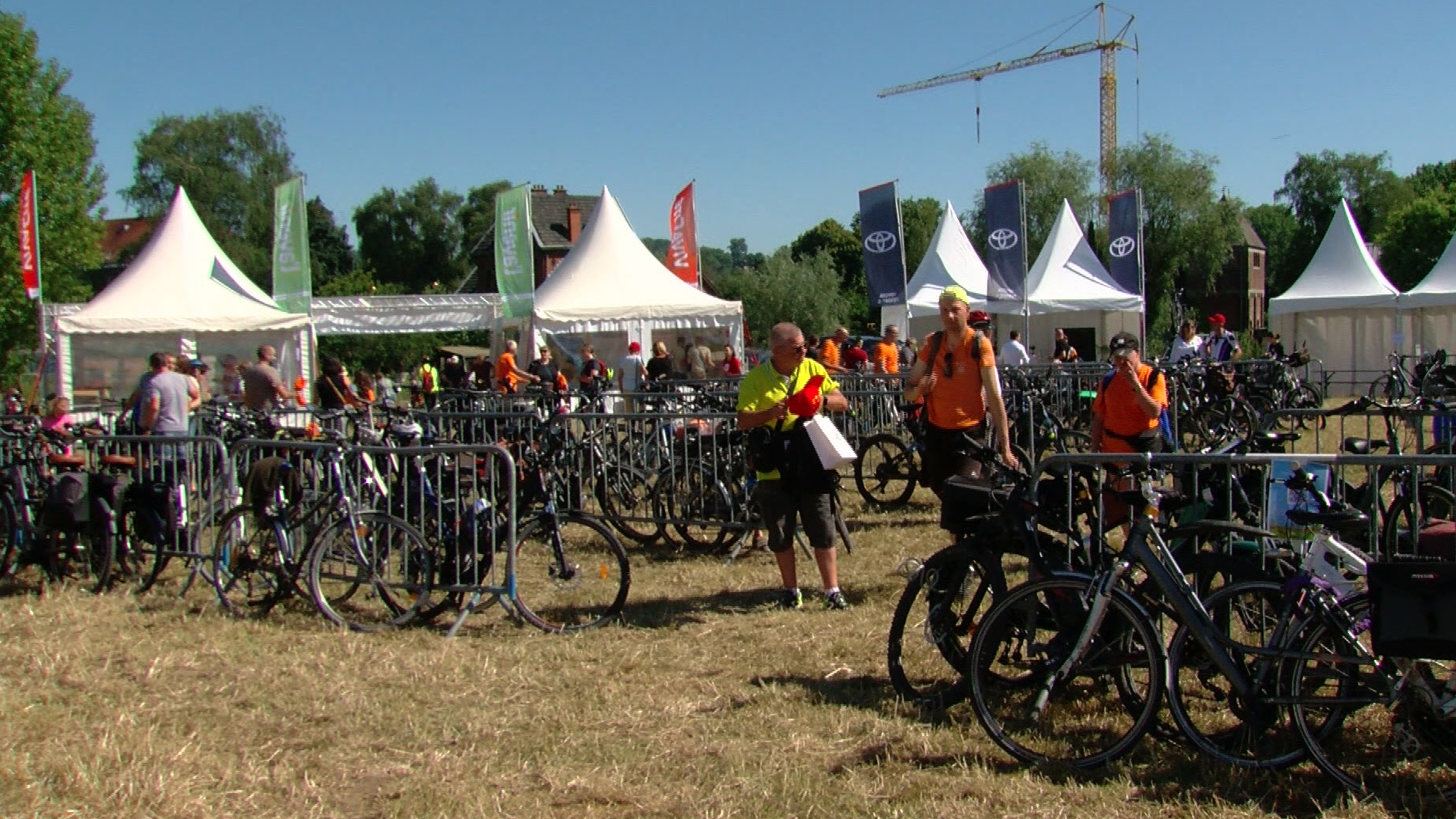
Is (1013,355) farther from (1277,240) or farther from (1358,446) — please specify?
(1277,240)

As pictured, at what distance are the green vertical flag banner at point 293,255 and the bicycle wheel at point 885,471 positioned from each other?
12.2 metres

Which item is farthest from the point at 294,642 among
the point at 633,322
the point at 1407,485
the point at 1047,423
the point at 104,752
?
the point at 633,322

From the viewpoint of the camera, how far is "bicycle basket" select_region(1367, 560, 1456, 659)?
361 centimetres

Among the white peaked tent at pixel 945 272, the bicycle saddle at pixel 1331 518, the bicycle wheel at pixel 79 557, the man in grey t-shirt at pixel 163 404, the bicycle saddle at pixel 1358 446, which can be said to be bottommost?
the bicycle wheel at pixel 79 557

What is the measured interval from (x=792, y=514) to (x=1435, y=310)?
25.0m

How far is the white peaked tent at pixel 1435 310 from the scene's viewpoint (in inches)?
991

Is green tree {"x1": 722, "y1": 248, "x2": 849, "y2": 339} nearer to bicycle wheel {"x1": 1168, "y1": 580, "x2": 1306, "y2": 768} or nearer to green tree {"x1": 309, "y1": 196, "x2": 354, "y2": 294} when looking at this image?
green tree {"x1": 309, "y1": 196, "x2": 354, "y2": 294}

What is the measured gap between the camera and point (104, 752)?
468cm

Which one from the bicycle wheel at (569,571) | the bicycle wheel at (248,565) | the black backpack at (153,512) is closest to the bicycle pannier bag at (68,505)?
the black backpack at (153,512)

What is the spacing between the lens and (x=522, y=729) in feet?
16.3

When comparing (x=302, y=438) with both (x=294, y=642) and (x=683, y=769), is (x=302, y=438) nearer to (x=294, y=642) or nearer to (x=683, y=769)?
(x=294, y=642)

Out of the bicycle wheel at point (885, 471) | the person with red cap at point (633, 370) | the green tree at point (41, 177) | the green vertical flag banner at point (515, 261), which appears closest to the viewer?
the bicycle wheel at point (885, 471)

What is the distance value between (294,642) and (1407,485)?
5.91 metres

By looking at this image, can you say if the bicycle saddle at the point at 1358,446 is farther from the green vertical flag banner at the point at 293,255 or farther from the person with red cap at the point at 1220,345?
the green vertical flag banner at the point at 293,255
